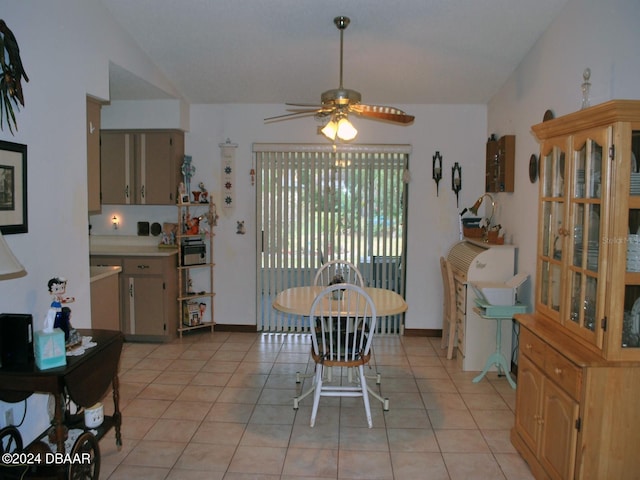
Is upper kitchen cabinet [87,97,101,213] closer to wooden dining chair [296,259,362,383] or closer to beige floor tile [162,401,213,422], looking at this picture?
beige floor tile [162,401,213,422]

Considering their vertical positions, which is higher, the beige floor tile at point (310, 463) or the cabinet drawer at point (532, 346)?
the cabinet drawer at point (532, 346)

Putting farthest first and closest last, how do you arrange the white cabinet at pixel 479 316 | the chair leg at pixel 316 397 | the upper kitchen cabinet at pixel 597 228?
1. the white cabinet at pixel 479 316
2. the chair leg at pixel 316 397
3. the upper kitchen cabinet at pixel 597 228

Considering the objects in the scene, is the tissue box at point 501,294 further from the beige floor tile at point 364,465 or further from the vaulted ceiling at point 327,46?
the vaulted ceiling at point 327,46

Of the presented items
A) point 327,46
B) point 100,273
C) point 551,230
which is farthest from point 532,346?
point 100,273

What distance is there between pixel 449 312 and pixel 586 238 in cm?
256

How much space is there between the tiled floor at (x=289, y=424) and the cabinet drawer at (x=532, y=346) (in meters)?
0.63

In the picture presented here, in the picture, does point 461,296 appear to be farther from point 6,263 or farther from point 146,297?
point 6,263

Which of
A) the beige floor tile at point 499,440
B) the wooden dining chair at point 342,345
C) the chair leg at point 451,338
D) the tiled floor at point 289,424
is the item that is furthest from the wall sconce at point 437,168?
the beige floor tile at point 499,440

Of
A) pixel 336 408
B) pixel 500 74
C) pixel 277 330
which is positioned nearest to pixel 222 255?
pixel 277 330

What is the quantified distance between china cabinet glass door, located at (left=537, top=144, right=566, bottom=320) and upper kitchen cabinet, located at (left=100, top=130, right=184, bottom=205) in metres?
3.70

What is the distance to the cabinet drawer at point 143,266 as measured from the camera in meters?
4.98

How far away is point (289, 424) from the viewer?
10.9ft

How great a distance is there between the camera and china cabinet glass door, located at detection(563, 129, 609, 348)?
87.0 inches

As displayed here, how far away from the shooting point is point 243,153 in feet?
17.8
